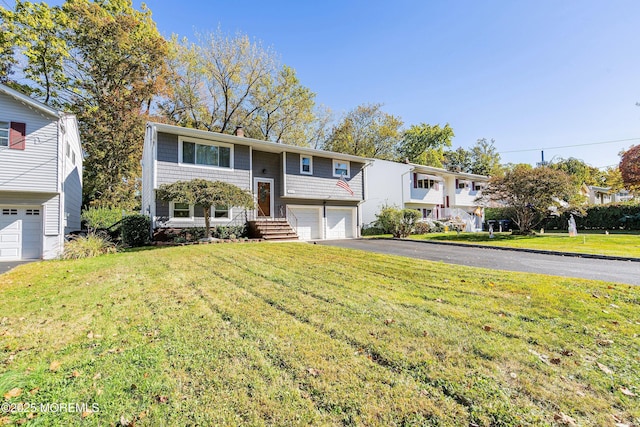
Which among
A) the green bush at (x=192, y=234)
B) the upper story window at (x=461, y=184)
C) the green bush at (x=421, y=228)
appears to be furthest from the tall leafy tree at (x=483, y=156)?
the green bush at (x=192, y=234)

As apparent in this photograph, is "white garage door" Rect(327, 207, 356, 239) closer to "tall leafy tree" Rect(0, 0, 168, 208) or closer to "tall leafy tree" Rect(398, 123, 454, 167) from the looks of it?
"tall leafy tree" Rect(0, 0, 168, 208)

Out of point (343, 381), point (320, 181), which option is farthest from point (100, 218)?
point (343, 381)

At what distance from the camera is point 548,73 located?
16250 mm

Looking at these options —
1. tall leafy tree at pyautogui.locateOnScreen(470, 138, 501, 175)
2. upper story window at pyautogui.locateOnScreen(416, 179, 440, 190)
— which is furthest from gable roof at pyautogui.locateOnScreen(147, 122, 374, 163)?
tall leafy tree at pyautogui.locateOnScreen(470, 138, 501, 175)

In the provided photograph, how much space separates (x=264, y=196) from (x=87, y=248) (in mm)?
8114

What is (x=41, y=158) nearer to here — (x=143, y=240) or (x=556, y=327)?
(x=143, y=240)

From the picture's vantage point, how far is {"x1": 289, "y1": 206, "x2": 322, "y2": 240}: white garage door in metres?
16.9

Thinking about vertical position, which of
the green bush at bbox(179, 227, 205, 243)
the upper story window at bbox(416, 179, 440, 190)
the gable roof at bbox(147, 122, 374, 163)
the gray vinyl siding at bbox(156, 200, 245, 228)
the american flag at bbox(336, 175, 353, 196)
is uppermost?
the gable roof at bbox(147, 122, 374, 163)

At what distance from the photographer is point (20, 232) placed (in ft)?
36.4

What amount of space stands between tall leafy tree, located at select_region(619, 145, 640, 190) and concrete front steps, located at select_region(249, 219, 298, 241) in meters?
28.7

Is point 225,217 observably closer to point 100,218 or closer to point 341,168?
point 341,168

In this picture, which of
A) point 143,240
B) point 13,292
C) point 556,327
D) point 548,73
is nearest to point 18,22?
point 143,240

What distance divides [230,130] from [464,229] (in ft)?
78.1

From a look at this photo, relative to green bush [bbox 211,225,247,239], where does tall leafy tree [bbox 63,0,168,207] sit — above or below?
above
